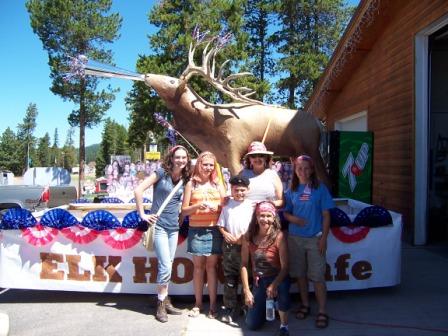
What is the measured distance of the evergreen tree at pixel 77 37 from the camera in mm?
20719

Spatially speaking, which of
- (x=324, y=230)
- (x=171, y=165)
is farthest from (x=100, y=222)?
(x=324, y=230)

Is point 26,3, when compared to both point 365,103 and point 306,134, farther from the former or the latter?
point 306,134

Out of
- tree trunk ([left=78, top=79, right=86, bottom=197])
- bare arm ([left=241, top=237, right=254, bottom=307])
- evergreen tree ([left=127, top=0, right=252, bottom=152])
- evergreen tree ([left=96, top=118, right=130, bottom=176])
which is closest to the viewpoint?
bare arm ([left=241, top=237, right=254, bottom=307])

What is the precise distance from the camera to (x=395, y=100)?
28.8 feet

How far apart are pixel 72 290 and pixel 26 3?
780 inches

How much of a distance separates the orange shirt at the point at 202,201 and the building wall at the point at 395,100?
15.9 feet

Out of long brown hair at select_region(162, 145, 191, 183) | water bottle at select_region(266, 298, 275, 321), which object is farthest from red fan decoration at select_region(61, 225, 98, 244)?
water bottle at select_region(266, 298, 275, 321)

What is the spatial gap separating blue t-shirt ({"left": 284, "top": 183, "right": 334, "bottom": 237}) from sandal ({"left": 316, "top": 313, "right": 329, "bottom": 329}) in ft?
2.31

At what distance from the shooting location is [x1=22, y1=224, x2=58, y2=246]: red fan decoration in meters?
4.82

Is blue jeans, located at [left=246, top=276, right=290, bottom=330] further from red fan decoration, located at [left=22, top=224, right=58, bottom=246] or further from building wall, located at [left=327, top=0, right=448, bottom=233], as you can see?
building wall, located at [left=327, top=0, right=448, bottom=233]

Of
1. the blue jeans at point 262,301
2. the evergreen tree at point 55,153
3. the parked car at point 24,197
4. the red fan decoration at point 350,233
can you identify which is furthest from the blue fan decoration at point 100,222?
the evergreen tree at point 55,153

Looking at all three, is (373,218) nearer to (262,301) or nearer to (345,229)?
(345,229)

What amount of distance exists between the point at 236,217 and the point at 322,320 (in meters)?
1.16

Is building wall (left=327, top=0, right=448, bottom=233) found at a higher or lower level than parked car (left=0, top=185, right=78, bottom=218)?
higher
